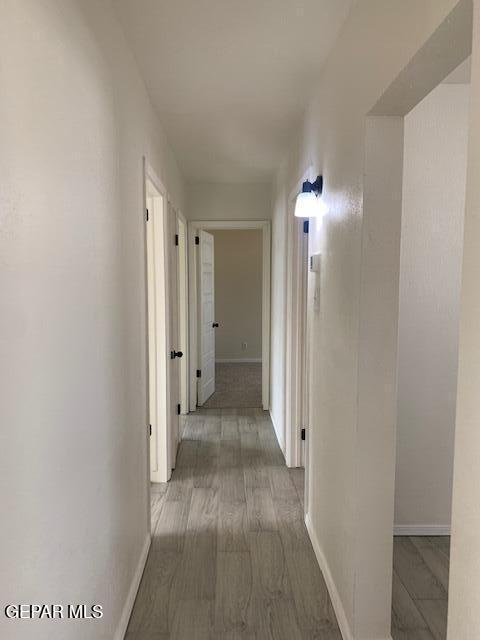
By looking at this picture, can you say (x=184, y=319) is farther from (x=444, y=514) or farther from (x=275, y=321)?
(x=444, y=514)

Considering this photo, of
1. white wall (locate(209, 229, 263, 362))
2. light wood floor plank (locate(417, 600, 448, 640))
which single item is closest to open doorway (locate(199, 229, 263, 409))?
white wall (locate(209, 229, 263, 362))

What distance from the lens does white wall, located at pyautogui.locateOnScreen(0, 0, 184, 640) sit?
0.94 metres

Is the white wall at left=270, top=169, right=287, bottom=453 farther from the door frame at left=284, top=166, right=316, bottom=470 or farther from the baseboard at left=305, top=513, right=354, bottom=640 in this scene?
the baseboard at left=305, top=513, right=354, bottom=640

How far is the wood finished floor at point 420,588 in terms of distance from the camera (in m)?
1.95

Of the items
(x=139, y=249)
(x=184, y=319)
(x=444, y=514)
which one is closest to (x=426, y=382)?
(x=444, y=514)

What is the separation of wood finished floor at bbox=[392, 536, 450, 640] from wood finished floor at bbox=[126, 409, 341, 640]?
30 cm

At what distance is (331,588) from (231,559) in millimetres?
560

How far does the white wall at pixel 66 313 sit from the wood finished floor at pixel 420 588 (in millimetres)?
1173

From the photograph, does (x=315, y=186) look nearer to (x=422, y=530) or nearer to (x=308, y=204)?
(x=308, y=204)

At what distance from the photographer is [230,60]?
2248 mm

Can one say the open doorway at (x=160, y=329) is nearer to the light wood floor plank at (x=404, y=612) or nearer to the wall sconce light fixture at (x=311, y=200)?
the wall sconce light fixture at (x=311, y=200)

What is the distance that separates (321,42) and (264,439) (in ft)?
10.5

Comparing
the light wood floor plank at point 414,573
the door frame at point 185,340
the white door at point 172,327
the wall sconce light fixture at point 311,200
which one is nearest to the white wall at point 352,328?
the wall sconce light fixture at point 311,200

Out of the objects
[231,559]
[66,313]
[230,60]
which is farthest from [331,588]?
[230,60]
